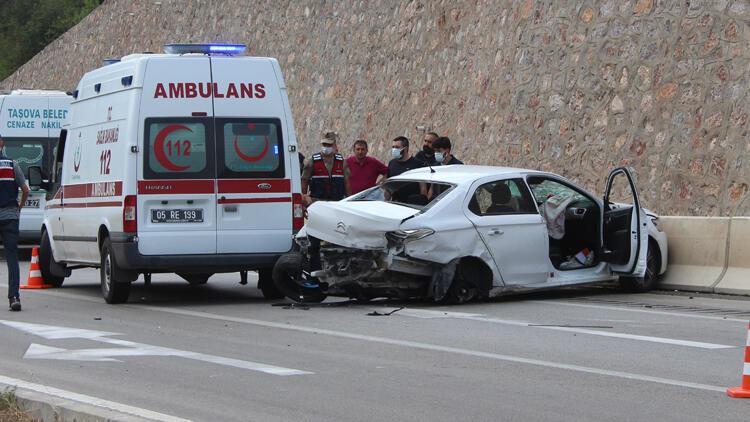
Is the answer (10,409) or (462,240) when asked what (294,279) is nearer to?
(462,240)

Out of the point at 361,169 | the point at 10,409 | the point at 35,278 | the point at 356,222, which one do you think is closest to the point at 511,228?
the point at 356,222

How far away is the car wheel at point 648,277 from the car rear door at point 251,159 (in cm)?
407

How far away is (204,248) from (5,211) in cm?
212

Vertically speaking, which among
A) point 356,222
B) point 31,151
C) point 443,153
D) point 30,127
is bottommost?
point 356,222

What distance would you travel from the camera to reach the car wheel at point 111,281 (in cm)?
1488

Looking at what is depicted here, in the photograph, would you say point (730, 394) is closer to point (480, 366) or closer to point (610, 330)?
point (480, 366)

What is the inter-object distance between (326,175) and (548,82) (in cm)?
609

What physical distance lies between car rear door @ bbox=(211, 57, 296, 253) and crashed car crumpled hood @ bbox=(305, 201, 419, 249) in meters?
0.46

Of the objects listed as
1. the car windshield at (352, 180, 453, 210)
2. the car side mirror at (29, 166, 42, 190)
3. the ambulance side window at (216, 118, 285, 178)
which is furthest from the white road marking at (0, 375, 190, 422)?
the car side mirror at (29, 166, 42, 190)

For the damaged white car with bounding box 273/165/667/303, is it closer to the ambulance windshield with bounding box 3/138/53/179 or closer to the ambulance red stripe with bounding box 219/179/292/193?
the ambulance red stripe with bounding box 219/179/292/193

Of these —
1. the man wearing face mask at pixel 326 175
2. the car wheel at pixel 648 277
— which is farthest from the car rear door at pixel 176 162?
the car wheel at pixel 648 277

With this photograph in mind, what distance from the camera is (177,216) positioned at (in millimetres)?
14711

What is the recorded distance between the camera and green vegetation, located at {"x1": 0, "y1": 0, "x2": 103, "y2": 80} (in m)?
66.2

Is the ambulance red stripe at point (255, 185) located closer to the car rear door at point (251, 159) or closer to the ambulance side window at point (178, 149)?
the car rear door at point (251, 159)
